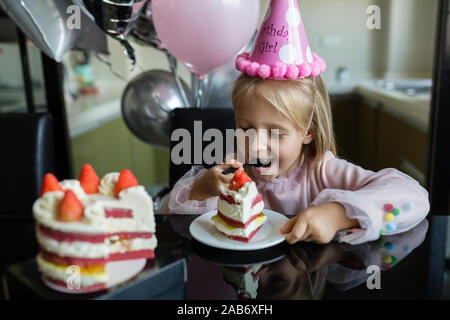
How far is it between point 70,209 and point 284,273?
339mm

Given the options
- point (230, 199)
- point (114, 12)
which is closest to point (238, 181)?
point (230, 199)

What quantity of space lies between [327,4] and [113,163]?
2.22m

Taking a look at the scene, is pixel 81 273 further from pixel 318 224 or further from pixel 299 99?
pixel 299 99

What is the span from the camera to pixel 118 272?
0.66 m

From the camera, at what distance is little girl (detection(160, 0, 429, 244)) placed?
0.82 metres

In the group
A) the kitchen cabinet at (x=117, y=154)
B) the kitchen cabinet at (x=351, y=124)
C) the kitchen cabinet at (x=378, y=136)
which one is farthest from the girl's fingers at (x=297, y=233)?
the kitchen cabinet at (x=351, y=124)

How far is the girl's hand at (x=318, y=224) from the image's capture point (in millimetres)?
781

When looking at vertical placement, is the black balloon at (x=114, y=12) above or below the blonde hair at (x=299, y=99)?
above

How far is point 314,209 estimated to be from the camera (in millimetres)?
811

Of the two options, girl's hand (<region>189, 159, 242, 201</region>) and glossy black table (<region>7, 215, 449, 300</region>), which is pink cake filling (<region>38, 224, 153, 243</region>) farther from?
girl's hand (<region>189, 159, 242, 201</region>)

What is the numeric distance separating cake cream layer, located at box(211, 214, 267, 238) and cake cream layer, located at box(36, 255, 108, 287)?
0.23m

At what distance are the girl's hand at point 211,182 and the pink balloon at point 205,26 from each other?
448 mm

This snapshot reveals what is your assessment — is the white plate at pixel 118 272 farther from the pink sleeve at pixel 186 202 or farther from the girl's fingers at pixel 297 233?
the pink sleeve at pixel 186 202
